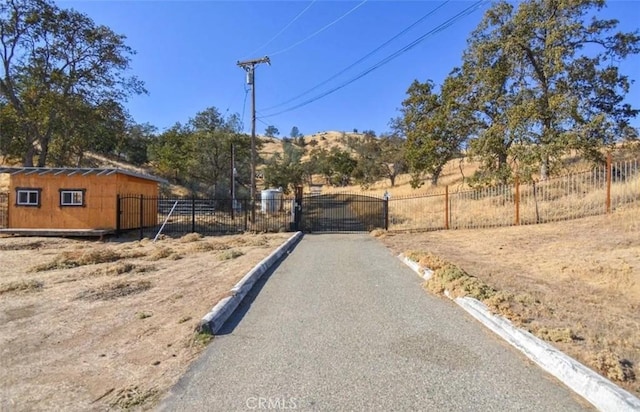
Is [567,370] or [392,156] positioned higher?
[392,156]

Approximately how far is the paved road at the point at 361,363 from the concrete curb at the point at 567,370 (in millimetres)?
103

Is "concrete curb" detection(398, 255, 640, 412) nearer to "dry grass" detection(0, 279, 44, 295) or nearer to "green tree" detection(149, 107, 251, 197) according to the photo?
"dry grass" detection(0, 279, 44, 295)

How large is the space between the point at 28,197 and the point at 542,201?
Answer: 899 inches

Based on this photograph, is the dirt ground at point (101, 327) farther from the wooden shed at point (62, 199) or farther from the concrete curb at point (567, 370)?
the wooden shed at point (62, 199)

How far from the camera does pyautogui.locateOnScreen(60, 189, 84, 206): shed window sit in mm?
19859

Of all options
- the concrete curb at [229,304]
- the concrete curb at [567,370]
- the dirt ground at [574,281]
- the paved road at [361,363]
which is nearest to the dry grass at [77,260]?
the concrete curb at [229,304]

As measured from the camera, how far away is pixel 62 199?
19.9 meters

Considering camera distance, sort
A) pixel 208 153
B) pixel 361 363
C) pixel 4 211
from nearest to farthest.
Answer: pixel 361 363, pixel 4 211, pixel 208 153

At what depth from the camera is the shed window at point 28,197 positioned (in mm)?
19922

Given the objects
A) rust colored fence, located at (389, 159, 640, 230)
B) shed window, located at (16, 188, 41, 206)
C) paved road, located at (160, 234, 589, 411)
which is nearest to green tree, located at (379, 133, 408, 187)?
rust colored fence, located at (389, 159, 640, 230)

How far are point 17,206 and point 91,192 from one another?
11.6 feet

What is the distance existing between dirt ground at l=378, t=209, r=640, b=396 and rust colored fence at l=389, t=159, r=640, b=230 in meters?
1.55

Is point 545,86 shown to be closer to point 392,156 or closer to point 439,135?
point 439,135

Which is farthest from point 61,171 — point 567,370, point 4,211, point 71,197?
point 567,370
